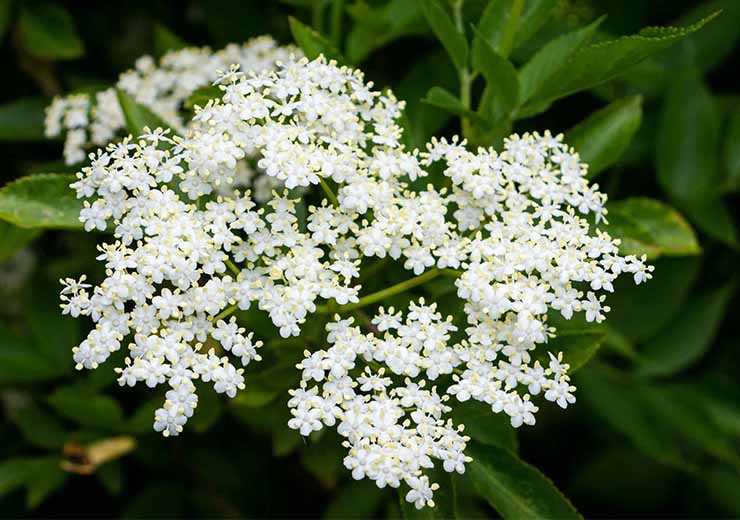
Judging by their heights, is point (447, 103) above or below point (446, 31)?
below

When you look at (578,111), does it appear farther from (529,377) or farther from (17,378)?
(17,378)

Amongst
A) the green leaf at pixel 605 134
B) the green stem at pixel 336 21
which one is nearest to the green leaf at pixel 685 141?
the green leaf at pixel 605 134

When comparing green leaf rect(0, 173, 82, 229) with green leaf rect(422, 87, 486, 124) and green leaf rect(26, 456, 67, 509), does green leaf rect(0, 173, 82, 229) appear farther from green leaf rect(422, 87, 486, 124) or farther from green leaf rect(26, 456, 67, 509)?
green leaf rect(26, 456, 67, 509)

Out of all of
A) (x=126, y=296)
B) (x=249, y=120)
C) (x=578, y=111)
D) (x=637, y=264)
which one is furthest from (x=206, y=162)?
(x=578, y=111)

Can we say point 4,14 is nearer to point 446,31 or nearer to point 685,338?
point 446,31

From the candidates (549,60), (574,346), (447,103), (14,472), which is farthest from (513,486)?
(14,472)

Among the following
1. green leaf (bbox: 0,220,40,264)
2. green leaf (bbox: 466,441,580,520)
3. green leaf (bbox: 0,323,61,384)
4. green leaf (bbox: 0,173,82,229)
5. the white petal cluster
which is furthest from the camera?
green leaf (bbox: 0,323,61,384)

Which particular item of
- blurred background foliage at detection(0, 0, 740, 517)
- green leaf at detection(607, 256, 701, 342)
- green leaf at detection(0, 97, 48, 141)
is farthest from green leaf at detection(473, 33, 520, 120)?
green leaf at detection(0, 97, 48, 141)
